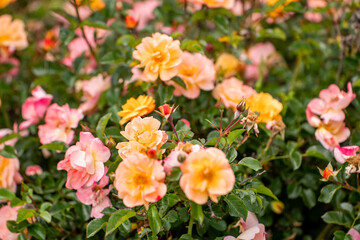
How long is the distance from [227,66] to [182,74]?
38 centimetres

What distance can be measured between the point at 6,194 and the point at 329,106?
93 centimetres

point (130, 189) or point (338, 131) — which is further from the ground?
point (130, 189)

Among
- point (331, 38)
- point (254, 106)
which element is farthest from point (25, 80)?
point (331, 38)

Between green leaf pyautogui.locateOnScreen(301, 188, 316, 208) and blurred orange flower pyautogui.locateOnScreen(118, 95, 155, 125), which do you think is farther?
green leaf pyautogui.locateOnScreen(301, 188, 316, 208)

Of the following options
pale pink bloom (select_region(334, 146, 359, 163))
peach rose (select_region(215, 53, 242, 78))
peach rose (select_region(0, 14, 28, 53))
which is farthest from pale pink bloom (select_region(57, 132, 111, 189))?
peach rose (select_region(0, 14, 28, 53))

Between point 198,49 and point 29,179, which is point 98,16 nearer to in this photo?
point 198,49

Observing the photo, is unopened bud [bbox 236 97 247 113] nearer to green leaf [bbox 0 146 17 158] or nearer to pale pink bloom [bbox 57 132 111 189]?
pale pink bloom [bbox 57 132 111 189]

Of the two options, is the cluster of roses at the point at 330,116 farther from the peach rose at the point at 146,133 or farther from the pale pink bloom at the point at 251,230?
the peach rose at the point at 146,133

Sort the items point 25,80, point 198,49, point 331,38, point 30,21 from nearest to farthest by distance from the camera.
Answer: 1. point 198,49
2. point 331,38
3. point 25,80
4. point 30,21

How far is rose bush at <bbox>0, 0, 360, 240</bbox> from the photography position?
78 cm

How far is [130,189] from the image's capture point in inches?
29.3

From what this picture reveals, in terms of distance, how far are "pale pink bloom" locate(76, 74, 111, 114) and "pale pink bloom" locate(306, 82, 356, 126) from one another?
68 cm

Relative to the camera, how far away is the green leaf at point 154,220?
2.52 ft

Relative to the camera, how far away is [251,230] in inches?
33.1
